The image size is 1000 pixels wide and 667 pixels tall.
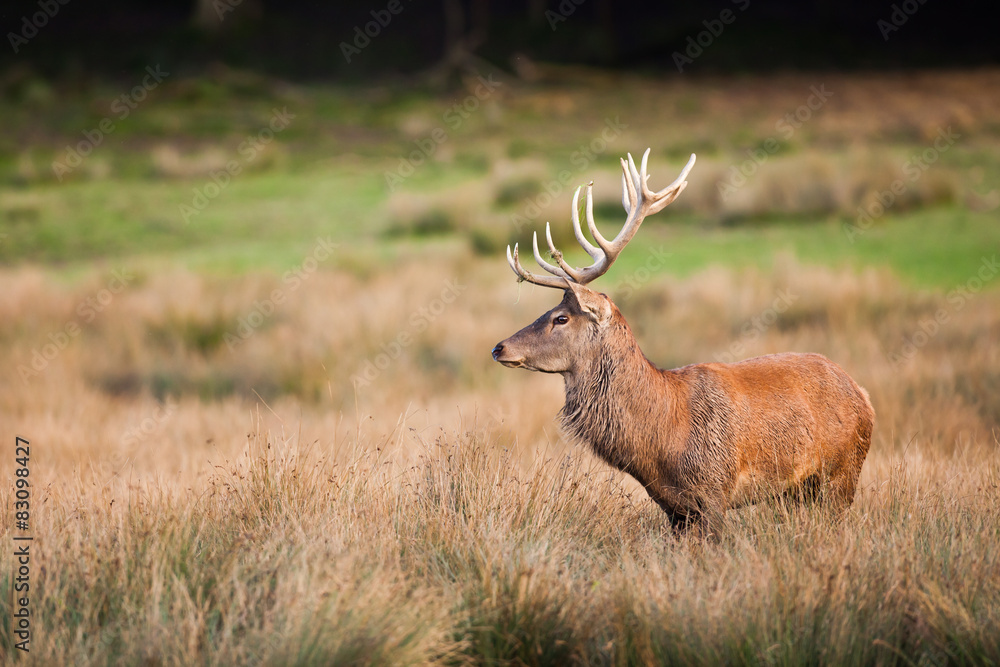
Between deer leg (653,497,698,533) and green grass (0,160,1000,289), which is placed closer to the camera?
deer leg (653,497,698,533)

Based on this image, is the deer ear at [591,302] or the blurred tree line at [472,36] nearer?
the deer ear at [591,302]

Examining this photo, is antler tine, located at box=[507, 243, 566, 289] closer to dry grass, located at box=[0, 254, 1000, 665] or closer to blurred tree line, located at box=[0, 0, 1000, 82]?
dry grass, located at box=[0, 254, 1000, 665]

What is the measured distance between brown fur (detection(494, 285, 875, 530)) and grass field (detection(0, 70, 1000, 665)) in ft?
0.84

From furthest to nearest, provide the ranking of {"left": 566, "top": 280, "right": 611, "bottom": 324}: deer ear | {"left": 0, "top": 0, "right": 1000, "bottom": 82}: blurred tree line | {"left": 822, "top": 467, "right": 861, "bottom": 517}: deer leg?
{"left": 0, "top": 0, "right": 1000, "bottom": 82}: blurred tree line, {"left": 822, "top": 467, "right": 861, "bottom": 517}: deer leg, {"left": 566, "top": 280, "right": 611, "bottom": 324}: deer ear

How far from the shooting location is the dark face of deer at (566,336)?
5266 millimetres

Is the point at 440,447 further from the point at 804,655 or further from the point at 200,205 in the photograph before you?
the point at 200,205

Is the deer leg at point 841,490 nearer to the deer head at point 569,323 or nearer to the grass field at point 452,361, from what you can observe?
the grass field at point 452,361

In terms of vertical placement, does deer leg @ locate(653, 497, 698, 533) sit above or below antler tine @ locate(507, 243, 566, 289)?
below

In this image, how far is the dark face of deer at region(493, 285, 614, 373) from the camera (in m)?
5.27

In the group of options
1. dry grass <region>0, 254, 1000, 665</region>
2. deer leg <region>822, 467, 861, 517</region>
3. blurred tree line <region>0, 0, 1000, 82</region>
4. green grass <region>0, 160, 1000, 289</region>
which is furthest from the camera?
blurred tree line <region>0, 0, 1000, 82</region>

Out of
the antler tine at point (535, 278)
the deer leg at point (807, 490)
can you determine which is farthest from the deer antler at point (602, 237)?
the deer leg at point (807, 490)

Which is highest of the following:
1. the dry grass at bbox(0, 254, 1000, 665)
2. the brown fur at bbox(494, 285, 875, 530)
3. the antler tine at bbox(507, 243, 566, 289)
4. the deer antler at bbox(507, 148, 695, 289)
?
the deer antler at bbox(507, 148, 695, 289)

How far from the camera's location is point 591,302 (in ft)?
17.4

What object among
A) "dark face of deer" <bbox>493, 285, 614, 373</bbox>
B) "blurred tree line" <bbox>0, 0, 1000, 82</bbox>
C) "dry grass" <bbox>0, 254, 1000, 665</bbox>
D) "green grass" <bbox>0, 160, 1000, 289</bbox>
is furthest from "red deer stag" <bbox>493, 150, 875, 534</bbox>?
"blurred tree line" <bbox>0, 0, 1000, 82</bbox>
